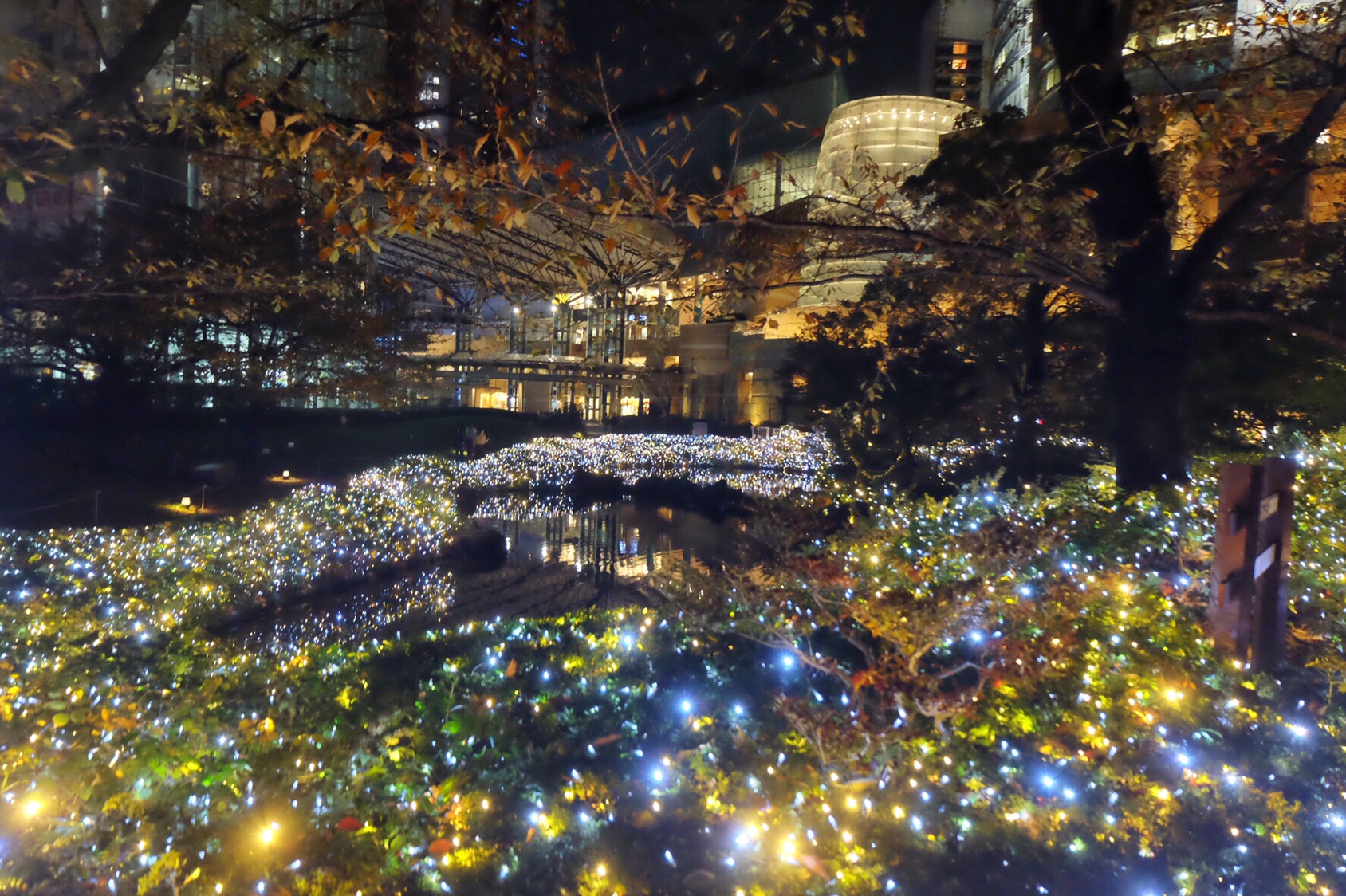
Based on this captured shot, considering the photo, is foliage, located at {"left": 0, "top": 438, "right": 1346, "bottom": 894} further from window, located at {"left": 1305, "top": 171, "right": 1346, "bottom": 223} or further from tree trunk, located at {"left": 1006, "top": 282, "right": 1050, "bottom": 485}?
tree trunk, located at {"left": 1006, "top": 282, "right": 1050, "bottom": 485}

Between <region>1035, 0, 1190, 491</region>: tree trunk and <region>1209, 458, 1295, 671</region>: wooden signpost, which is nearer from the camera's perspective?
<region>1209, 458, 1295, 671</region>: wooden signpost

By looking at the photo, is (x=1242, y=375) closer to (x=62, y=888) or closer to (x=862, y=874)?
(x=862, y=874)

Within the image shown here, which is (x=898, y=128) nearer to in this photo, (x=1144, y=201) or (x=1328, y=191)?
(x=1328, y=191)

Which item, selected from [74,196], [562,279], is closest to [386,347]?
[74,196]

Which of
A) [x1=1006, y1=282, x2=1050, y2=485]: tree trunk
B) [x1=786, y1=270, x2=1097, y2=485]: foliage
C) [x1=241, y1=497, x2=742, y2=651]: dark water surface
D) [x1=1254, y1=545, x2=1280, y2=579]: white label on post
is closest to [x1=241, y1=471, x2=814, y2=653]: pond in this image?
[x1=241, y1=497, x2=742, y2=651]: dark water surface

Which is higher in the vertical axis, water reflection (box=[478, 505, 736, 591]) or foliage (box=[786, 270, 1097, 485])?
foliage (box=[786, 270, 1097, 485])

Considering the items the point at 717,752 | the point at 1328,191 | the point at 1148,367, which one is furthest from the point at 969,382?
the point at 717,752

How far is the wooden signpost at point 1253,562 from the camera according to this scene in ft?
12.9

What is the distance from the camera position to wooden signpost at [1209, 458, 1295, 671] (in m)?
3.92

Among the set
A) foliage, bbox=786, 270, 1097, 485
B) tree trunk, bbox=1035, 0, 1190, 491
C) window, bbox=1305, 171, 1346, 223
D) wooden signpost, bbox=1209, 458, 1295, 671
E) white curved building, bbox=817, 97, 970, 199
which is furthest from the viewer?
white curved building, bbox=817, 97, 970, 199

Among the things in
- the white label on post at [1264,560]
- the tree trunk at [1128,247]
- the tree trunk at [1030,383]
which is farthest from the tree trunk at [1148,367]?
the tree trunk at [1030,383]

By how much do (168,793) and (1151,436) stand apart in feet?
25.8

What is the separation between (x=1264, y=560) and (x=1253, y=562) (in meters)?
0.18

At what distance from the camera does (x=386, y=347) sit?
19.6 meters
